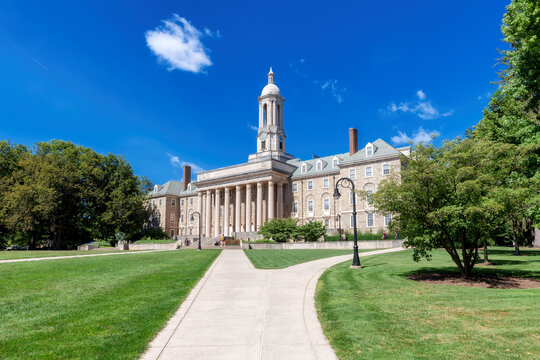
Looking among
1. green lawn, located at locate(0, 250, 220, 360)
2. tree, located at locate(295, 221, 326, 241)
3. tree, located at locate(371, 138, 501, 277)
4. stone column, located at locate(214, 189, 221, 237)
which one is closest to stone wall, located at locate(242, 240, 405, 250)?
tree, located at locate(295, 221, 326, 241)

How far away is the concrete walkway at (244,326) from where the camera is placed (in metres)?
5.95

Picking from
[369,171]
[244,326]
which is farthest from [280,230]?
[244,326]

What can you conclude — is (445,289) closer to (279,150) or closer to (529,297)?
(529,297)

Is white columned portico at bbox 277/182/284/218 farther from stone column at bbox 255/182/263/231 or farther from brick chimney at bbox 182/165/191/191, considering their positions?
brick chimney at bbox 182/165/191/191

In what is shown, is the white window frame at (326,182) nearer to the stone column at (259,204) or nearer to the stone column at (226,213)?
the stone column at (259,204)

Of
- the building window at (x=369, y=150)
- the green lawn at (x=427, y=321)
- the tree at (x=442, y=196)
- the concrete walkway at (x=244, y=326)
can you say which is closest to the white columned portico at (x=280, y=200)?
the building window at (x=369, y=150)

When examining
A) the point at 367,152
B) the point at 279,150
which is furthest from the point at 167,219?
the point at 367,152

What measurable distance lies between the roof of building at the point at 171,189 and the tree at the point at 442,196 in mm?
69855

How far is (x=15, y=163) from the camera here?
5397cm

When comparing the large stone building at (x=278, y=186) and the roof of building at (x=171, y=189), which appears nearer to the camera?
the large stone building at (x=278, y=186)

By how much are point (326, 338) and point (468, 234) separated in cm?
1090

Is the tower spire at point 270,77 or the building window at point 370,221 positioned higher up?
the tower spire at point 270,77

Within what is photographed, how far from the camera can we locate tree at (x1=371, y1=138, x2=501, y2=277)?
13.4 meters

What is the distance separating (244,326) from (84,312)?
12.4ft
